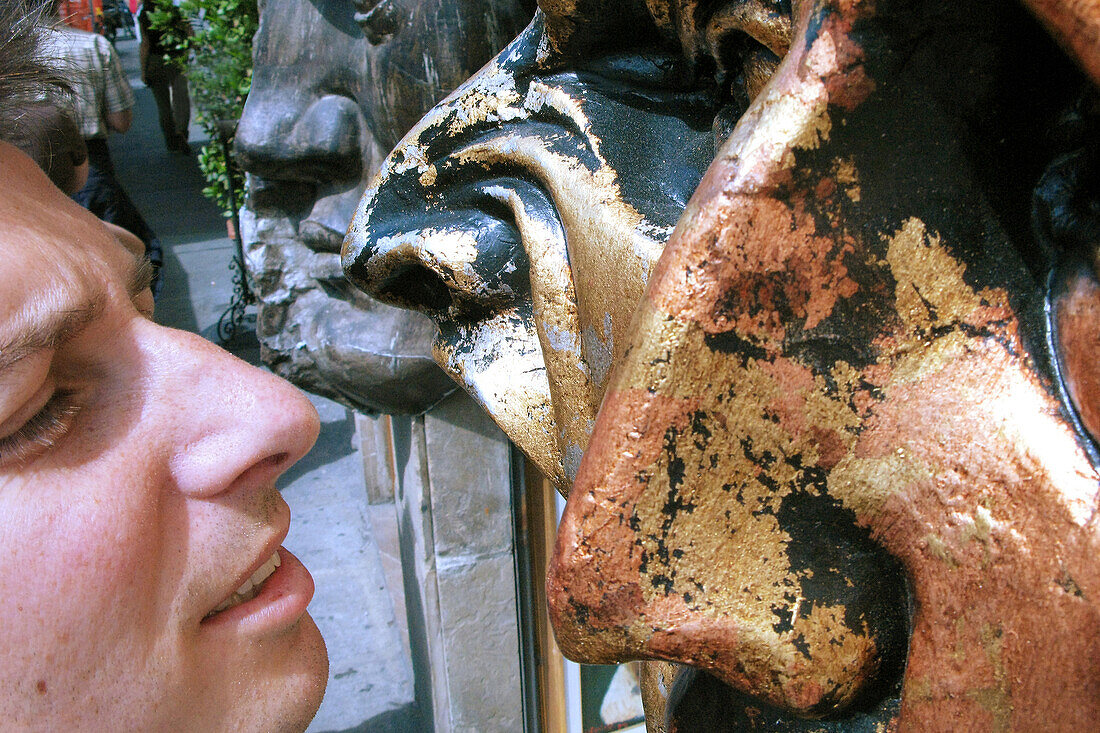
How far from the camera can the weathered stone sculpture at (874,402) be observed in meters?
0.26

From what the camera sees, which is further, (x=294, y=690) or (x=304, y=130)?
(x=304, y=130)

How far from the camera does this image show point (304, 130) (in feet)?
3.36

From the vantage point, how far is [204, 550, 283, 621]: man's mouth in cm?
50

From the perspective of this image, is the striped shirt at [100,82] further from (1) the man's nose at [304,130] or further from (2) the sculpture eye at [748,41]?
(2) the sculpture eye at [748,41]

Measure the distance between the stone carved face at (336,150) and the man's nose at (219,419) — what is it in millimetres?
455

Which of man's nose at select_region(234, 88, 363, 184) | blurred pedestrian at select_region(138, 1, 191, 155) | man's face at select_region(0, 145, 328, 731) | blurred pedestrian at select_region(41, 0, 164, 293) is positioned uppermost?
man's face at select_region(0, 145, 328, 731)

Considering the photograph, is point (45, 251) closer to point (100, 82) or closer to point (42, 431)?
point (42, 431)

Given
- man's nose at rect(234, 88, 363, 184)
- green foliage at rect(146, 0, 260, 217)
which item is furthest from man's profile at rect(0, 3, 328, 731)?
Answer: green foliage at rect(146, 0, 260, 217)

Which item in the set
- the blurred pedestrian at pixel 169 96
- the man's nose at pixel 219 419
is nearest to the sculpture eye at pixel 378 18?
the man's nose at pixel 219 419

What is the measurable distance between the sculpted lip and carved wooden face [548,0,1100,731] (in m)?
0.25

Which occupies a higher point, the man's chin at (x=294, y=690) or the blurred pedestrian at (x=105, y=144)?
the man's chin at (x=294, y=690)

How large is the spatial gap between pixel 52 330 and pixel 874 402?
14.1 inches

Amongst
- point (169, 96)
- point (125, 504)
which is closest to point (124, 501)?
point (125, 504)

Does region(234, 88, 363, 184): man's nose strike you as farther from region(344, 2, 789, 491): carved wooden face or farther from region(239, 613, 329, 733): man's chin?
region(239, 613, 329, 733): man's chin
